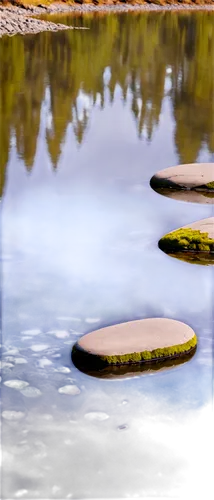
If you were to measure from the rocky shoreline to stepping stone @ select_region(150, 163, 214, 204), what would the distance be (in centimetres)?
4694

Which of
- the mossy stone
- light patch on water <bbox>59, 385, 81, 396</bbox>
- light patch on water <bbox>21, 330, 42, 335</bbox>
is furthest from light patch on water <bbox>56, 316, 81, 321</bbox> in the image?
the mossy stone

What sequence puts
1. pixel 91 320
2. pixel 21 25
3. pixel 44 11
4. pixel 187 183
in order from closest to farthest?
pixel 91 320 → pixel 187 183 → pixel 21 25 → pixel 44 11

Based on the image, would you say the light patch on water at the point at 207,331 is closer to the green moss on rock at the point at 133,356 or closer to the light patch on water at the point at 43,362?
the green moss on rock at the point at 133,356

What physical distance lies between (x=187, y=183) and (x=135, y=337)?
10.9 meters

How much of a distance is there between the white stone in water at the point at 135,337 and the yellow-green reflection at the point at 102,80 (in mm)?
10503

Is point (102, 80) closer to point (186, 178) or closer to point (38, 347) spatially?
point (186, 178)

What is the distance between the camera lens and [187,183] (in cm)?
2336

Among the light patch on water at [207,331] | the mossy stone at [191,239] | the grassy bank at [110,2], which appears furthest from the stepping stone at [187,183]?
the grassy bank at [110,2]

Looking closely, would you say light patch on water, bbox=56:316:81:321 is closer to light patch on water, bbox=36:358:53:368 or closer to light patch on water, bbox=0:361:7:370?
light patch on water, bbox=36:358:53:368

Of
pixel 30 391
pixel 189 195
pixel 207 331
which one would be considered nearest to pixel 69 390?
pixel 30 391

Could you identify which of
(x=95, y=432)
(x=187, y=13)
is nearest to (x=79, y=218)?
(x=95, y=432)

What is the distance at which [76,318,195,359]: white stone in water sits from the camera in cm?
1269

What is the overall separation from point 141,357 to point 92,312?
6.74ft

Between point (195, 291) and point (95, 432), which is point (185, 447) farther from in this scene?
point (195, 291)
